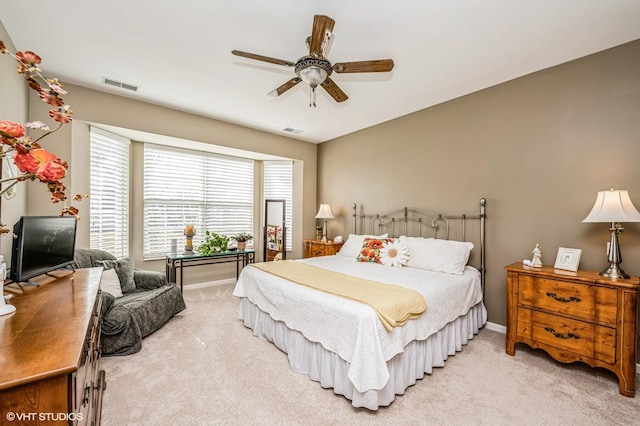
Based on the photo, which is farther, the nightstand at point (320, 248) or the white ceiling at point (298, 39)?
the nightstand at point (320, 248)

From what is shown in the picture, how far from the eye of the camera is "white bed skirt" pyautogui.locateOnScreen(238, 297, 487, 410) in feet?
6.59

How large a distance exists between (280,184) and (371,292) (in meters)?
3.80

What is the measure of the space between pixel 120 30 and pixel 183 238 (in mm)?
3228

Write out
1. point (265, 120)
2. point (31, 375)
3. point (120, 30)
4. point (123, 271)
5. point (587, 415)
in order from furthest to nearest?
point (265, 120)
point (123, 271)
point (120, 30)
point (587, 415)
point (31, 375)

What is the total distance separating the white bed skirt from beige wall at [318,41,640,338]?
0.94 m

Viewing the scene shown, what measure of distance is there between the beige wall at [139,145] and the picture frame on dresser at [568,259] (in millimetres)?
3962

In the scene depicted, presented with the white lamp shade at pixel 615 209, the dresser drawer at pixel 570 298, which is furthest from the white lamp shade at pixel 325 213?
the white lamp shade at pixel 615 209

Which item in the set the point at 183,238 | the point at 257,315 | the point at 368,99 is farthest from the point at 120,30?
the point at 183,238

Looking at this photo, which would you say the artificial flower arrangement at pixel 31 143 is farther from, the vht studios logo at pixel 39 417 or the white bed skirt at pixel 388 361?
the white bed skirt at pixel 388 361

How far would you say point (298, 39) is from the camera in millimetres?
2430

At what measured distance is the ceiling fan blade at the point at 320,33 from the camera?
1847 mm

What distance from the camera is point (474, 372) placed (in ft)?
7.92

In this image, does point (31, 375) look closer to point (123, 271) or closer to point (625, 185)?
point (123, 271)

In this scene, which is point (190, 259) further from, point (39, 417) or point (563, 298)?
point (563, 298)
